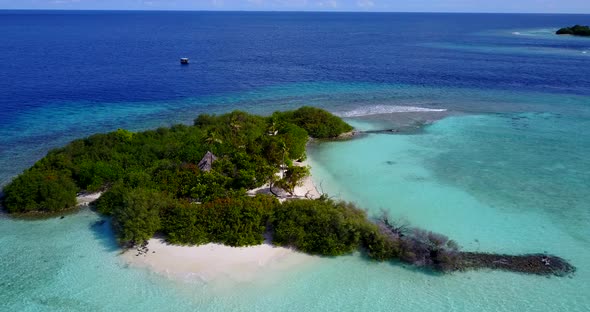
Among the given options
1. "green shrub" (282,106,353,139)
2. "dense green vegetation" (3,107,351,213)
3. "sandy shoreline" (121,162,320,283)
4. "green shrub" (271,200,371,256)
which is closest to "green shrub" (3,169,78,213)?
"dense green vegetation" (3,107,351,213)

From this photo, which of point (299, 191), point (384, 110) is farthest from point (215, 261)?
point (384, 110)

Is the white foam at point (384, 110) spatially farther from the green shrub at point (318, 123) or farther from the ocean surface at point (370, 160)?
the green shrub at point (318, 123)

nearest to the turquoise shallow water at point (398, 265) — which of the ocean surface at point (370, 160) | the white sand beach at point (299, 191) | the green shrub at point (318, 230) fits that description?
the ocean surface at point (370, 160)

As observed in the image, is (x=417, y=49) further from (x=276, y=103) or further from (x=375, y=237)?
(x=375, y=237)

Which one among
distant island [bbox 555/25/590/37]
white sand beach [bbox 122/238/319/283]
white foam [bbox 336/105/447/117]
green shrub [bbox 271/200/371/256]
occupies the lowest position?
white sand beach [bbox 122/238/319/283]

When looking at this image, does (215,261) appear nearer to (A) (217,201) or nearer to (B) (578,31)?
(A) (217,201)

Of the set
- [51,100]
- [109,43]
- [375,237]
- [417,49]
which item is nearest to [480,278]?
[375,237]

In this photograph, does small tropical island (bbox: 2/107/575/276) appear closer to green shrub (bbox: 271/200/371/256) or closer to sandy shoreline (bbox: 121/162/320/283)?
green shrub (bbox: 271/200/371/256)
